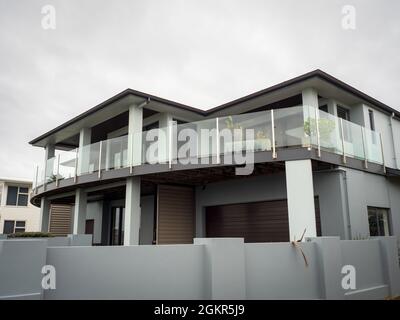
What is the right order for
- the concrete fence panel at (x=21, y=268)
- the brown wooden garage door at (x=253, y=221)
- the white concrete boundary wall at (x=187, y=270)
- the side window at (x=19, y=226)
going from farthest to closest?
the side window at (x=19, y=226), the brown wooden garage door at (x=253, y=221), the white concrete boundary wall at (x=187, y=270), the concrete fence panel at (x=21, y=268)

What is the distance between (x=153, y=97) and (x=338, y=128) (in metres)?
6.67

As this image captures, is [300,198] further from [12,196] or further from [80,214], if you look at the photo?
[12,196]

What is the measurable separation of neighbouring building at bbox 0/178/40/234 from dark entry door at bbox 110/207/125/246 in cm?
1398

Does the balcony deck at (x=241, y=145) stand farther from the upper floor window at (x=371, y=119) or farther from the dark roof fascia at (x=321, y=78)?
the dark roof fascia at (x=321, y=78)

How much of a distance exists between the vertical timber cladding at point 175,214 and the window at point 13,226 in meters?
22.6

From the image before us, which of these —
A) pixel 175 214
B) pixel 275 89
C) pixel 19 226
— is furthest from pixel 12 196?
pixel 275 89

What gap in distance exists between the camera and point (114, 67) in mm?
19094

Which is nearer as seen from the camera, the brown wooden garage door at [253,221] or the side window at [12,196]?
the brown wooden garage door at [253,221]

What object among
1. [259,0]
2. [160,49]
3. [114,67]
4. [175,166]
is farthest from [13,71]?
[259,0]

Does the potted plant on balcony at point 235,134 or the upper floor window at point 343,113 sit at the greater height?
the upper floor window at point 343,113

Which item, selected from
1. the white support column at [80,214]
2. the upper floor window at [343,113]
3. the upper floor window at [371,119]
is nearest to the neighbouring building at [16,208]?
the white support column at [80,214]

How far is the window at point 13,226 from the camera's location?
2923cm

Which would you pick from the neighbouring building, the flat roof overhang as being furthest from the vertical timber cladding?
the neighbouring building

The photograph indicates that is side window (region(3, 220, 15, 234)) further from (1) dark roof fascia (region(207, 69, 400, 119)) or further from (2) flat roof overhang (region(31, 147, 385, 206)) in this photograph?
(1) dark roof fascia (region(207, 69, 400, 119))
